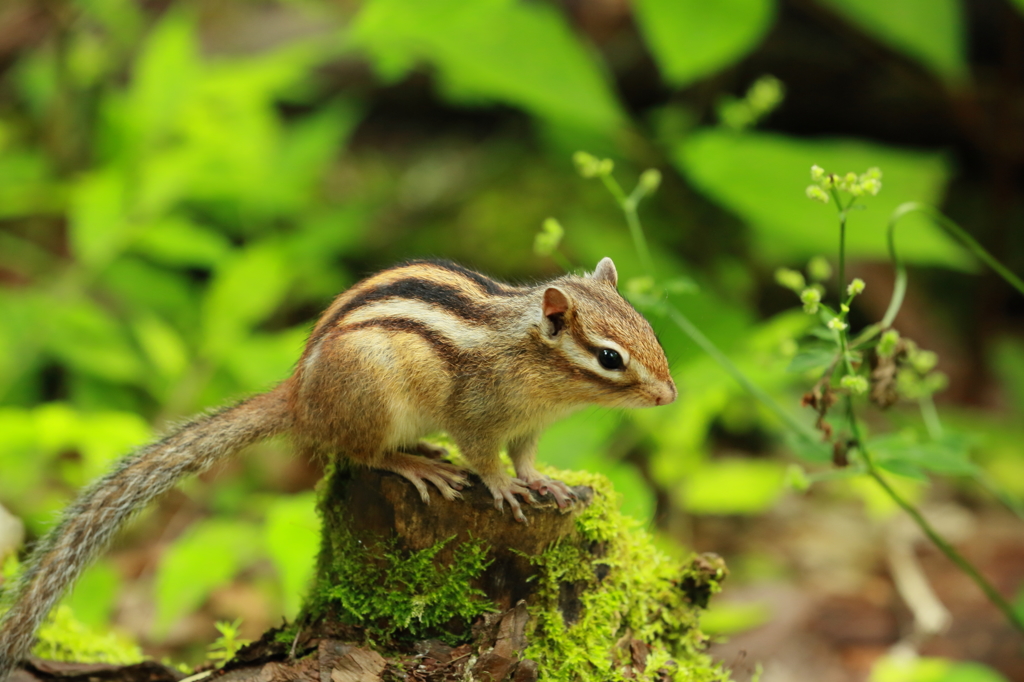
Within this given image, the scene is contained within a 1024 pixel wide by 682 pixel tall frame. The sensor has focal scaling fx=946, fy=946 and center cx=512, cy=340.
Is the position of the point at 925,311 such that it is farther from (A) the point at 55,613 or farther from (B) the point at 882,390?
(A) the point at 55,613

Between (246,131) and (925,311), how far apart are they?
4.81 m

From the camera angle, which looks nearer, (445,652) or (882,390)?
(445,652)

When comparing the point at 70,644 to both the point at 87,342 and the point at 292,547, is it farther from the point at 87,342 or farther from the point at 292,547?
the point at 87,342

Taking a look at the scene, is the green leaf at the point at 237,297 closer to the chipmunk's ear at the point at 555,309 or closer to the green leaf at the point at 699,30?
the green leaf at the point at 699,30

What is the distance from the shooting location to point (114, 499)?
8.55ft

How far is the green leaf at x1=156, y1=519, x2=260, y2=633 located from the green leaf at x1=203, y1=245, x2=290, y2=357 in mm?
1198

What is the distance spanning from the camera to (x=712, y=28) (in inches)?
176

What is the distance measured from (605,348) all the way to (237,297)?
3.03 metres

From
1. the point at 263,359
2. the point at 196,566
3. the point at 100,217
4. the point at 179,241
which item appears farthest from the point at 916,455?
the point at 100,217

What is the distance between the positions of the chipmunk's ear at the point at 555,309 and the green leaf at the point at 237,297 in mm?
2703

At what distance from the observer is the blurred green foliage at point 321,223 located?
4137mm

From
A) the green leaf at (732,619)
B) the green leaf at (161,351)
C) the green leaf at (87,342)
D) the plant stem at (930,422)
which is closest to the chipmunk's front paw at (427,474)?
the plant stem at (930,422)

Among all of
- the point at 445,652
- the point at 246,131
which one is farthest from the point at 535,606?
Result: the point at 246,131

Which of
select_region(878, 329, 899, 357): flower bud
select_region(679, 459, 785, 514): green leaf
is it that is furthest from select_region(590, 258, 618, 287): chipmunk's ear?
select_region(679, 459, 785, 514): green leaf
